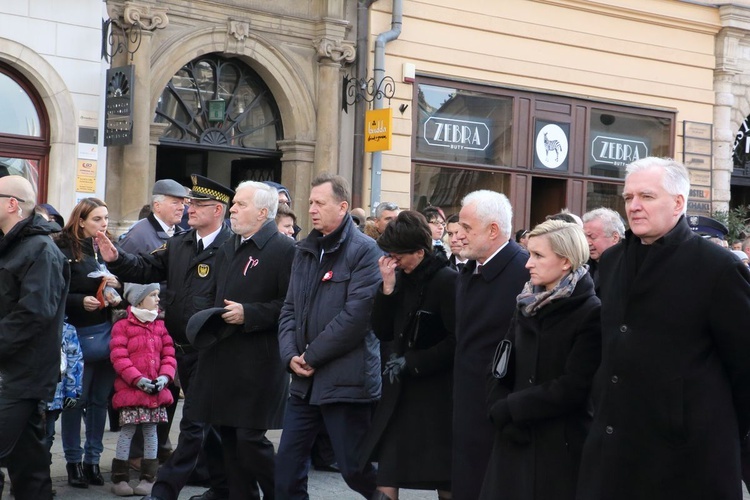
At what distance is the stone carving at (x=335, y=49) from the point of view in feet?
50.5

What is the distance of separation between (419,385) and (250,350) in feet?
4.00

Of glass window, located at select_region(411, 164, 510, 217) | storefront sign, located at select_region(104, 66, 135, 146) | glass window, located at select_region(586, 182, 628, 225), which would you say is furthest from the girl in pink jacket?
glass window, located at select_region(586, 182, 628, 225)

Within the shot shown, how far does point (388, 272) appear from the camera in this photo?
609 centimetres

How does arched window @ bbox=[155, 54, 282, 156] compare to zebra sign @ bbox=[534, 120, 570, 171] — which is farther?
zebra sign @ bbox=[534, 120, 570, 171]

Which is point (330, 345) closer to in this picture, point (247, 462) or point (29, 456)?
point (247, 462)

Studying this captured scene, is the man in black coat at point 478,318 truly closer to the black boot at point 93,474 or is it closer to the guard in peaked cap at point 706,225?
the black boot at point 93,474

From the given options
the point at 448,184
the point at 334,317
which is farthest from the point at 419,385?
the point at 448,184

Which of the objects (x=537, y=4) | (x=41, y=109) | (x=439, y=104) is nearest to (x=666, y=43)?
(x=537, y=4)

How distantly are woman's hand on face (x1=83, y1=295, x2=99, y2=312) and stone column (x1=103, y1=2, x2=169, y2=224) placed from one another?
6.02 meters

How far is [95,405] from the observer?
798cm

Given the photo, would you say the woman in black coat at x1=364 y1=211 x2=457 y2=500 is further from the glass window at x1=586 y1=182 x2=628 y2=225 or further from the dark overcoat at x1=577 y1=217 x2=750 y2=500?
the glass window at x1=586 y1=182 x2=628 y2=225

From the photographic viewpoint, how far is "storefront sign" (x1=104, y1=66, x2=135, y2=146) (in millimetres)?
13133

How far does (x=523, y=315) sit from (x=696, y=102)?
51.9 feet

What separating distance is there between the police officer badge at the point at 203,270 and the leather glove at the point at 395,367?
160 centimetres
